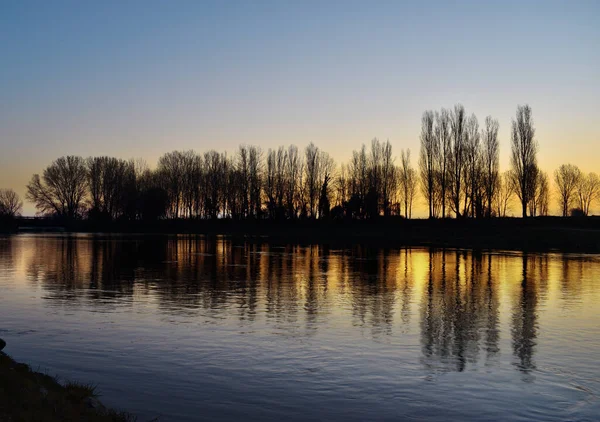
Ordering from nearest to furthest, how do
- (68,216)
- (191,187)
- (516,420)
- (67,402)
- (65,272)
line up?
1. (67,402)
2. (516,420)
3. (65,272)
4. (191,187)
5. (68,216)

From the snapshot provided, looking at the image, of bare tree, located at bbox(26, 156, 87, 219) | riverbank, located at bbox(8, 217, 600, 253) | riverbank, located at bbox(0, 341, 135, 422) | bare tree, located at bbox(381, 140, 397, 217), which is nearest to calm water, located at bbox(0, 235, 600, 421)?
riverbank, located at bbox(0, 341, 135, 422)

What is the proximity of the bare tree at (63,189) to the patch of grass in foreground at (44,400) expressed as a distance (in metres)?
136

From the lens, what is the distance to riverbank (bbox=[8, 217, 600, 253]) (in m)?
62.2

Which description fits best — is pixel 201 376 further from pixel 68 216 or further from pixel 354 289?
pixel 68 216

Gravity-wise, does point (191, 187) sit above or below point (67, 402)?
above

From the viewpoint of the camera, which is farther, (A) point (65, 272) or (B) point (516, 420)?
(A) point (65, 272)

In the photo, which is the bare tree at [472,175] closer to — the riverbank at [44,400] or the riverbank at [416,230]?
the riverbank at [416,230]

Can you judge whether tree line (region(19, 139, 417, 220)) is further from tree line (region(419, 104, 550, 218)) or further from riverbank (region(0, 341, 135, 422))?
riverbank (region(0, 341, 135, 422))

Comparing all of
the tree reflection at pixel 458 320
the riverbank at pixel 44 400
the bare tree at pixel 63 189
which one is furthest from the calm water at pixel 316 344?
the bare tree at pixel 63 189

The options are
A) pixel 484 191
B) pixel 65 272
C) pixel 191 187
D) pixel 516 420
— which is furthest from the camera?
pixel 191 187

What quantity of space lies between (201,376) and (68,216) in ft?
441

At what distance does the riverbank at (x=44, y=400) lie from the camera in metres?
7.47

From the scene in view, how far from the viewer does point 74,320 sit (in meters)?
16.8

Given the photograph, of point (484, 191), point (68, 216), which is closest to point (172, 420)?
point (484, 191)
